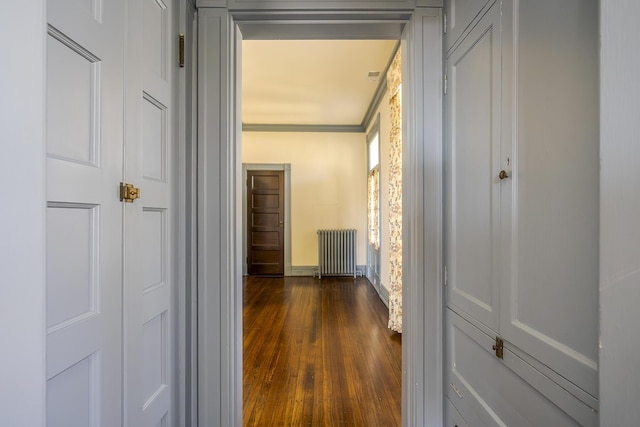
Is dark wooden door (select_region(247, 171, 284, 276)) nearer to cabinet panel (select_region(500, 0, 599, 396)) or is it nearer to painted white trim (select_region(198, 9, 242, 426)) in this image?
painted white trim (select_region(198, 9, 242, 426))

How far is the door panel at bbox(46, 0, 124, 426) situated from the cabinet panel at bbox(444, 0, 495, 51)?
113 cm

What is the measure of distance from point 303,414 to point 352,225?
4206 millimetres

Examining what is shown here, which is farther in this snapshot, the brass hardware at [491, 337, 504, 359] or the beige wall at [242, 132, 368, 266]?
the beige wall at [242, 132, 368, 266]

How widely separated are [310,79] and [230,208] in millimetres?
3099

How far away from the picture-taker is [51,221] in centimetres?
61

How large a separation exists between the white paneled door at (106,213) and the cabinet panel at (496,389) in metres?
1.11

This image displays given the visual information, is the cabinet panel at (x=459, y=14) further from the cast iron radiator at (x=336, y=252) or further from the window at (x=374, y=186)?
the cast iron radiator at (x=336, y=252)

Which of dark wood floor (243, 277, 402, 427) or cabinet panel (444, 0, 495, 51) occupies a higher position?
→ cabinet panel (444, 0, 495, 51)

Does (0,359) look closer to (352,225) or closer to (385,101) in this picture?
(385,101)

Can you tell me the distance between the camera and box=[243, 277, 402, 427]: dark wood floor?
181cm

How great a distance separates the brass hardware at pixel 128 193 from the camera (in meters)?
0.81

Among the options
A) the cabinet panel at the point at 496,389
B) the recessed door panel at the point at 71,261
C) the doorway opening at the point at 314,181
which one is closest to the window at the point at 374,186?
the doorway opening at the point at 314,181

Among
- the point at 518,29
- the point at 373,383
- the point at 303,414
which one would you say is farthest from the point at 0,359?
the point at 373,383

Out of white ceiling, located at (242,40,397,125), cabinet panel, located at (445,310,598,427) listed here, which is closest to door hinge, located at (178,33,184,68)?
cabinet panel, located at (445,310,598,427)
